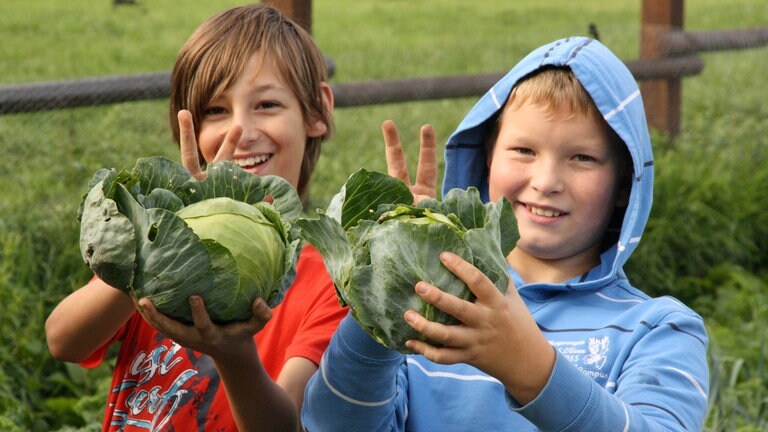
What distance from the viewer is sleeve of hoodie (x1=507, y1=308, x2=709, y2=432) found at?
1.73 metres

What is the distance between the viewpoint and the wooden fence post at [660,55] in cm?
673

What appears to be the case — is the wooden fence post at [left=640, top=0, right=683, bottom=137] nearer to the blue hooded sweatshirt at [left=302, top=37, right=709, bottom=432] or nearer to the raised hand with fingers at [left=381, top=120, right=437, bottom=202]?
the blue hooded sweatshirt at [left=302, top=37, right=709, bottom=432]

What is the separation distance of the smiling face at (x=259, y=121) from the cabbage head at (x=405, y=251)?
81cm

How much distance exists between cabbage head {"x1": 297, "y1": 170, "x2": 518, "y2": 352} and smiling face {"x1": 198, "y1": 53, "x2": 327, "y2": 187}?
31.9 inches

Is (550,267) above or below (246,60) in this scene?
below

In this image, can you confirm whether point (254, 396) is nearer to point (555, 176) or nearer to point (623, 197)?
point (555, 176)

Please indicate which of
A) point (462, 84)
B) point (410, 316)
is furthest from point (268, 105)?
point (462, 84)

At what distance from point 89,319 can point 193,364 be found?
0.27 meters

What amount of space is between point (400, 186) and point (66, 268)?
3024 millimetres

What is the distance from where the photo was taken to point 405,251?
162 cm

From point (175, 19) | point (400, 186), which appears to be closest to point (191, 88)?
point (400, 186)

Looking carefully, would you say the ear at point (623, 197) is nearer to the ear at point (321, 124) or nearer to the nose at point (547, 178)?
the nose at point (547, 178)

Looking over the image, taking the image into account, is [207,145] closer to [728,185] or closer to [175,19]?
[728,185]

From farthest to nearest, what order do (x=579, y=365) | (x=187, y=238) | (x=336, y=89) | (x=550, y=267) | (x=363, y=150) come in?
(x=363, y=150) → (x=336, y=89) → (x=550, y=267) → (x=579, y=365) → (x=187, y=238)
